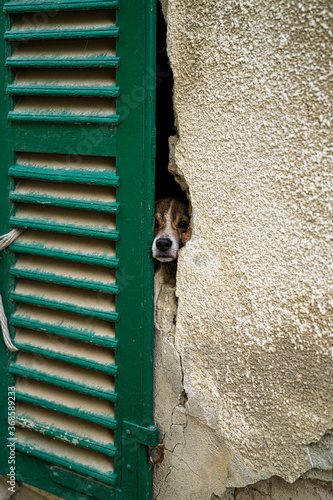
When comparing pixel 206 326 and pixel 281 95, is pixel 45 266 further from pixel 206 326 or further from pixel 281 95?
pixel 281 95

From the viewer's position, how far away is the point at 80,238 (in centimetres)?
199

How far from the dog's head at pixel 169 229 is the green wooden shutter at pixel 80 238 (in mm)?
72

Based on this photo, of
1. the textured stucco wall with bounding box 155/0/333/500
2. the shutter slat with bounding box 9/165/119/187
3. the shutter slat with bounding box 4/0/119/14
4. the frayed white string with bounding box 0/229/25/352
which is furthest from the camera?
the frayed white string with bounding box 0/229/25/352

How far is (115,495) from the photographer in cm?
199

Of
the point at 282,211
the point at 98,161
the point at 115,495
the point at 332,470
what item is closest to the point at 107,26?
the point at 98,161

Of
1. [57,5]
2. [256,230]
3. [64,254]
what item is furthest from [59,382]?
[57,5]

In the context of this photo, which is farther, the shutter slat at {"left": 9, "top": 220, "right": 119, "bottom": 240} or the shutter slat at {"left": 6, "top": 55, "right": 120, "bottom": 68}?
the shutter slat at {"left": 9, "top": 220, "right": 119, "bottom": 240}

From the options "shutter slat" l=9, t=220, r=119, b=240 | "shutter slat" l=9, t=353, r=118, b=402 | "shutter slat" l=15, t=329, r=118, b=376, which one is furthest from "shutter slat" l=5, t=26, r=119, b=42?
"shutter slat" l=9, t=353, r=118, b=402

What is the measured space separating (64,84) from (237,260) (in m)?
1.05

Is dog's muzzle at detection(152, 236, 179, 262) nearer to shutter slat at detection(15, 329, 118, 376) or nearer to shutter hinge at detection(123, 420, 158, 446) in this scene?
shutter slat at detection(15, 329, 118, 376)

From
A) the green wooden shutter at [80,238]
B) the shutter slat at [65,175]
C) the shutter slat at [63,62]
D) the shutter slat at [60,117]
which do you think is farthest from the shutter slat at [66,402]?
the shutter slat at [63,62]

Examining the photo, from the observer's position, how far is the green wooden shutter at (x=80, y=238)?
1781 millimetres

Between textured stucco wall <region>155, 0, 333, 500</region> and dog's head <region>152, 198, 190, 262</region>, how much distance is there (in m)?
0.10

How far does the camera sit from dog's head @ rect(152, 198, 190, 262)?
1816 mm
